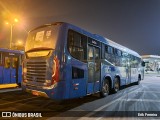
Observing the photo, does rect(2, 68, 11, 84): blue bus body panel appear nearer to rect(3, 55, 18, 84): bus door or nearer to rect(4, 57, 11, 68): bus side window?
rect(3, 55, 18, 84): bus door

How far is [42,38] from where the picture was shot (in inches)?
325

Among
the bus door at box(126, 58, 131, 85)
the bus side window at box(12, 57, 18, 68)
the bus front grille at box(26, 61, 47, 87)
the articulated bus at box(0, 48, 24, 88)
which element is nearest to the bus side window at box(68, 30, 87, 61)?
the bus front grille at box(26, 61, 47, 87)

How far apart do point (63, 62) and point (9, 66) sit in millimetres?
8375

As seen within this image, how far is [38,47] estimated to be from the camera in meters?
8.20

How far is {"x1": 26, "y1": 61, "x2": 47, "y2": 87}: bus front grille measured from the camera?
25.4 feet

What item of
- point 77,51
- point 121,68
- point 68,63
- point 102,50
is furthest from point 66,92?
point 121,68

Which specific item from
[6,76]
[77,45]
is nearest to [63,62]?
[77,45]

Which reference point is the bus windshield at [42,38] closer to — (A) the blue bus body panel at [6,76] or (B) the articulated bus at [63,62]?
(B) the articulated bus at [63,62]

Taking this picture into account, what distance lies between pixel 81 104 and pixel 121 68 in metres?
5.47

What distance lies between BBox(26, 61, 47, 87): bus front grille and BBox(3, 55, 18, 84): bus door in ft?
20.6

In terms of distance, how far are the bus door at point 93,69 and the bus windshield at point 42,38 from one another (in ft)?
6.95

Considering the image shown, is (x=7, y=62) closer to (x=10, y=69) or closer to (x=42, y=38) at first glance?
(x=10, y=69)

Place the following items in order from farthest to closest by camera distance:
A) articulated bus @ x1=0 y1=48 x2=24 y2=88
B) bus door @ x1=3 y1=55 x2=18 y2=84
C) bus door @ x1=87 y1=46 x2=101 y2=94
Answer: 1. bus door @ x1=3 y1=55 x2=18 y2=84
2. articulated bus @ x1=0 y1=48 x2=24 y2=88
3. bus door @ x1=87 y1=46 x2=101 y2=94

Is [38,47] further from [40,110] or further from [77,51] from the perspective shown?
[40,110]
